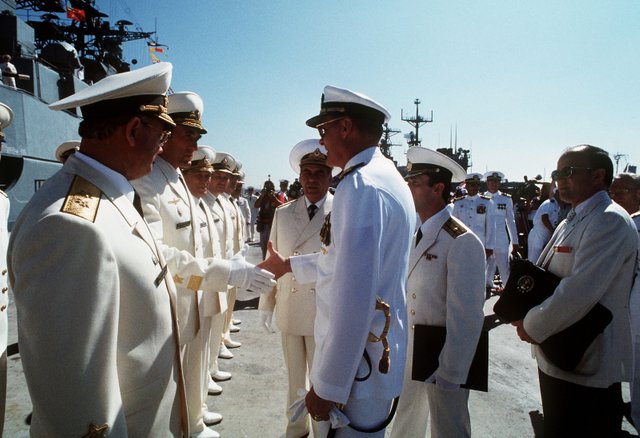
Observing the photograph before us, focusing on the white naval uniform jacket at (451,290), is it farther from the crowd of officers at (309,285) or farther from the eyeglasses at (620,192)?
the eyeglasses at (620,192)

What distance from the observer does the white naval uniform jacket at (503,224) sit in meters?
8.88

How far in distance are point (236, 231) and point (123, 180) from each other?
5911 millimetres

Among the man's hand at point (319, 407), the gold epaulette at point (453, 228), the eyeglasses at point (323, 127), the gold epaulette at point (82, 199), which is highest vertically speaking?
the eyeglasses at point (323, 127)

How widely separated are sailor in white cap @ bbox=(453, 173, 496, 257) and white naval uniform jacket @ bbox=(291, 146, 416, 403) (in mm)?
7695

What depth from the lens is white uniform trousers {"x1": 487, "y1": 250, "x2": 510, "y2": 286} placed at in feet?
29.0

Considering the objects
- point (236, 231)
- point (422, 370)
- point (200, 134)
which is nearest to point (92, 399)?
point (422, 370)

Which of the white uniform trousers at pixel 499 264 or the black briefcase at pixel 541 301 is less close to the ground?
the black briefcase at pixel 541 301

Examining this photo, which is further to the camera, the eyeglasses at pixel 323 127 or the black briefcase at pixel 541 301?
the black briefcase at pixel 541 301

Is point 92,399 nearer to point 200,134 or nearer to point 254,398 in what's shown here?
point 200,134

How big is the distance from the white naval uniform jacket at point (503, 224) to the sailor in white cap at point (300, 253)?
6765 mm

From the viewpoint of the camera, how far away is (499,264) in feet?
29.3

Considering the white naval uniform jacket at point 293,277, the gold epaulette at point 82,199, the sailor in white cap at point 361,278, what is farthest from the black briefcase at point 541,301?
the gold epaulette at point 82,199

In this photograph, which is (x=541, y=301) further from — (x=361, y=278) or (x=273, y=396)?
(x=273, y=396)

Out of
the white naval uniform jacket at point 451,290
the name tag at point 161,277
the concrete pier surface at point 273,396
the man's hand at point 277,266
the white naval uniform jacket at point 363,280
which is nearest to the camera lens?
the name tag at point 161,277
